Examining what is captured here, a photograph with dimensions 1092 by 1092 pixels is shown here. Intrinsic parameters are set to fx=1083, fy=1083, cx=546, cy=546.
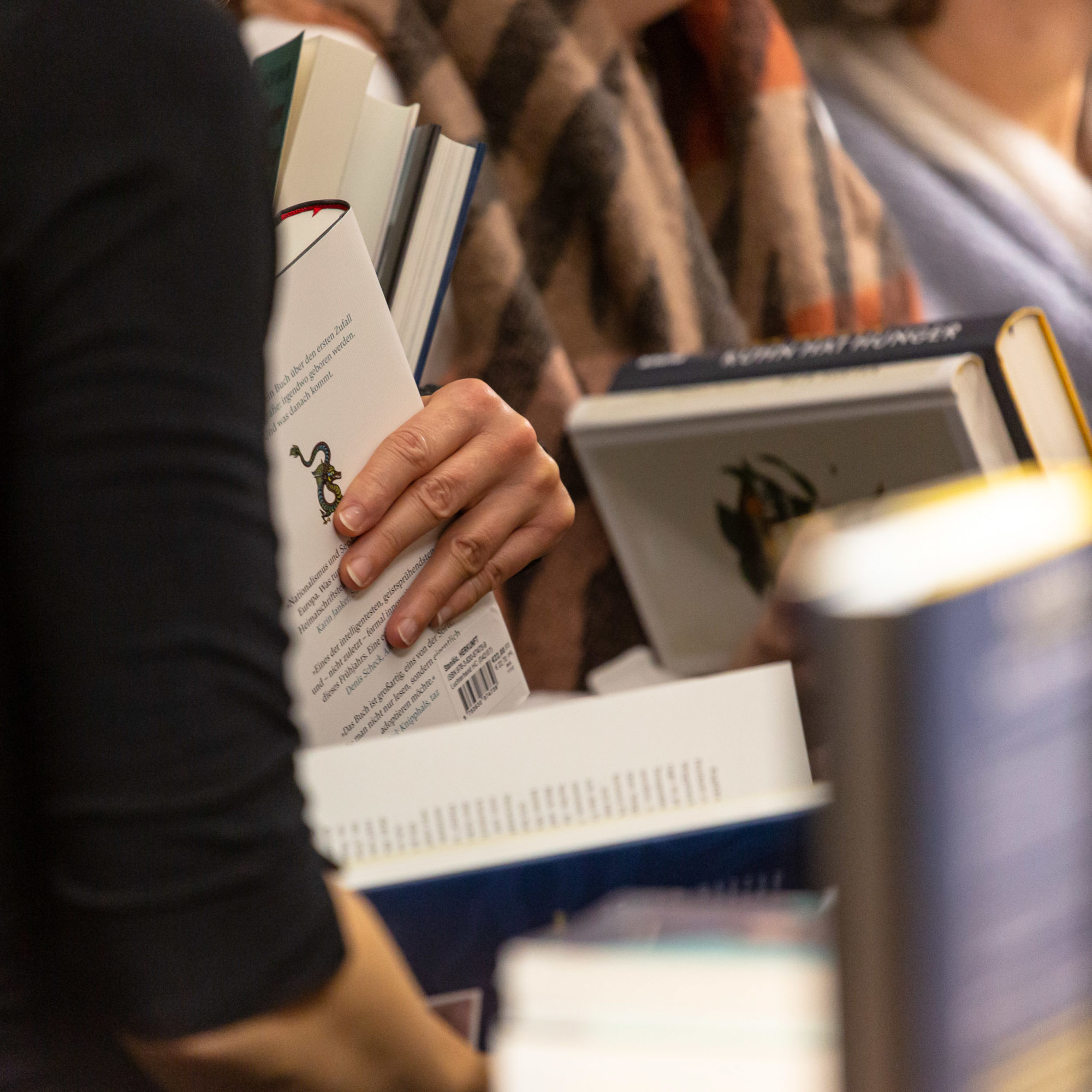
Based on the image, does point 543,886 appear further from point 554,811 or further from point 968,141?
point 968,141

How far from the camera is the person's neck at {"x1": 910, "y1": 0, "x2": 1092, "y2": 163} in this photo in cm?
82

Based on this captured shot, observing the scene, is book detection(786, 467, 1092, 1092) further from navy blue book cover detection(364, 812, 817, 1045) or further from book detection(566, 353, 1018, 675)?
book detection(566, 353, 1018, 675)

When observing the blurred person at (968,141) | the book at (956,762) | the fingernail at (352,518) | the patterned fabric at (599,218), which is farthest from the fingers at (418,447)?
the blurred person at (968,141)

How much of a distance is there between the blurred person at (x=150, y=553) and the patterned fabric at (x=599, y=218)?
0.26 m

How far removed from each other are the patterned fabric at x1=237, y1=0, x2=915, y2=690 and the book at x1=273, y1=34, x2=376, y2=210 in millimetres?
82

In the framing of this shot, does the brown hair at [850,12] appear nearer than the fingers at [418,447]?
No

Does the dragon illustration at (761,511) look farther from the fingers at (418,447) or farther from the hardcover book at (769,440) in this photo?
the fingers at (418,447)

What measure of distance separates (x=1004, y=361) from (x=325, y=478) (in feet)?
0.87

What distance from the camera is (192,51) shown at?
0.63ft

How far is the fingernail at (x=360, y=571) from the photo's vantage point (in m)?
Result: 0.32

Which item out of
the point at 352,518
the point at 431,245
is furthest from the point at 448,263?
the point at 352,518

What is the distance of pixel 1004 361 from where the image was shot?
1.37 feet

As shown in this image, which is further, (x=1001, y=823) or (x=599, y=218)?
(x=599, y=218)

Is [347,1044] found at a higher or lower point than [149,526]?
lower
